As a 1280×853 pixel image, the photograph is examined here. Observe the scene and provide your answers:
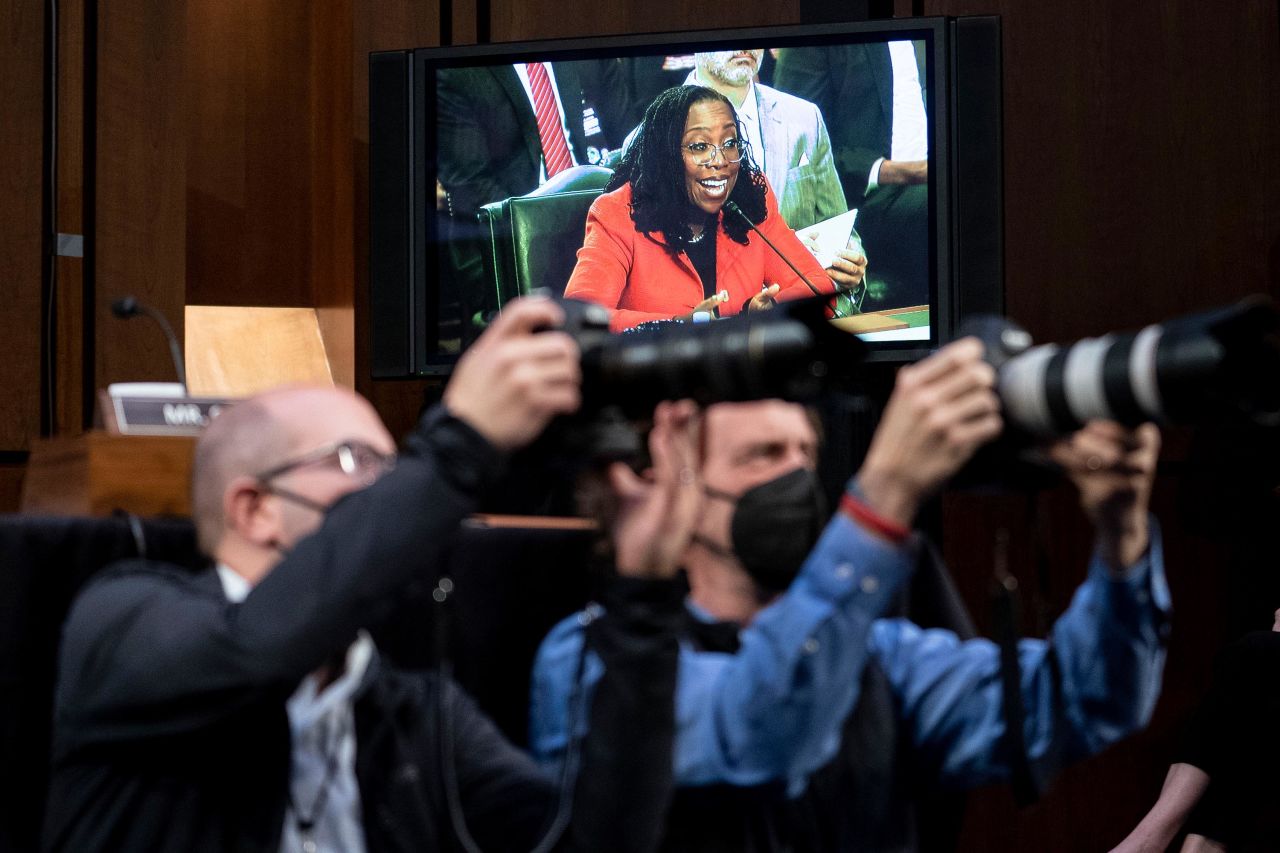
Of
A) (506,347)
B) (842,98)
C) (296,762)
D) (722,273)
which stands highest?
(842,98)

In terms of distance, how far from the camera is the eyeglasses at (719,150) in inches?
152

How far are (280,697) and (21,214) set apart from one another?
2.59 m

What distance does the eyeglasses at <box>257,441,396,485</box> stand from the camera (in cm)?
153

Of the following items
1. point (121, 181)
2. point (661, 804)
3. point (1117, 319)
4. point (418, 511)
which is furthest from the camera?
point (1117, 319)

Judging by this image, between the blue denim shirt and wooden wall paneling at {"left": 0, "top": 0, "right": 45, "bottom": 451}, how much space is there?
2.23m

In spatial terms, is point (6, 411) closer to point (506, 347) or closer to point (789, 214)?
point (789, 214)

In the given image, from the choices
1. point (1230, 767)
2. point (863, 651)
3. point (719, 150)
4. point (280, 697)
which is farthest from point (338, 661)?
point (719, 150)

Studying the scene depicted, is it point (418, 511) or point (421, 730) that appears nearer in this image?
point (418, 511)

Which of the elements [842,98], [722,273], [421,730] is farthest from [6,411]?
[421,730]

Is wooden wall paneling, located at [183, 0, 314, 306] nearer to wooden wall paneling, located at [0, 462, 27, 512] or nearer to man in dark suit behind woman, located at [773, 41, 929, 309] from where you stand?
wooden wall paneling, located at [0, 462, 27, 512]

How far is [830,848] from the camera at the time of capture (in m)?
1.66

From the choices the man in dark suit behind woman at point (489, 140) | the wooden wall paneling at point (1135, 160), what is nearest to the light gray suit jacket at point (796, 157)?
the man in dark suit behind woman at point (489, 140)

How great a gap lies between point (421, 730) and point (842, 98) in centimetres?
256

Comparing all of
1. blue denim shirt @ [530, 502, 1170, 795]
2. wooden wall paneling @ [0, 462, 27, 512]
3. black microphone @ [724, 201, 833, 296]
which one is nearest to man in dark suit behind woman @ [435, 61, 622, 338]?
black microphone @ [724, 201, 833, 296]
